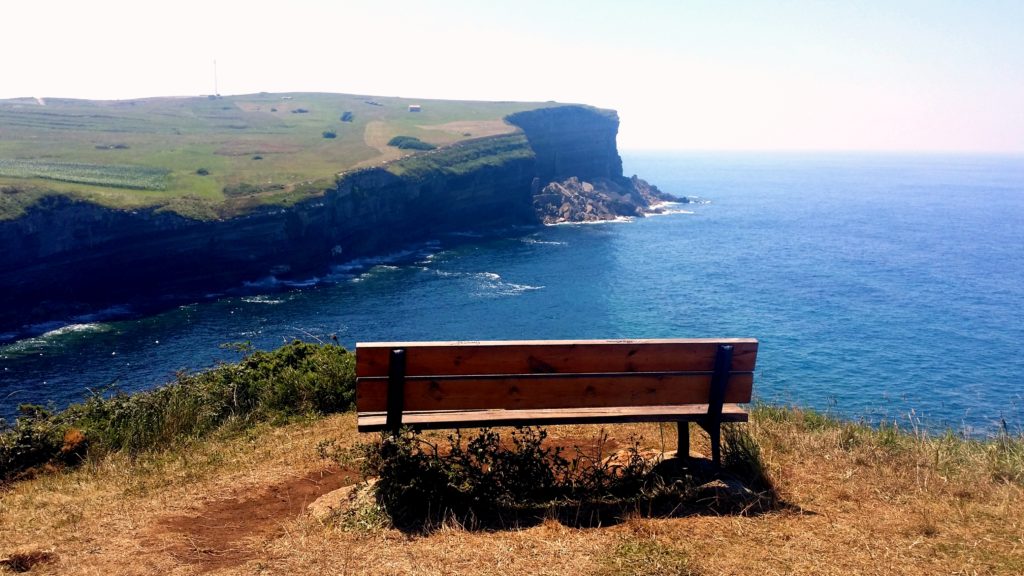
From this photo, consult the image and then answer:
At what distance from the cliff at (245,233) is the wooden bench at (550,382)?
152 ft

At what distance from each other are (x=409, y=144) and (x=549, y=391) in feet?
272

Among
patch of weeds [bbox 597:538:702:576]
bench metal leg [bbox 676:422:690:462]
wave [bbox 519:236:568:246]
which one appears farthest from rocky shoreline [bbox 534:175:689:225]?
patch of weeds [bbox 597:538:702:576]

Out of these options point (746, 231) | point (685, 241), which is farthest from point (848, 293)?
point (746, 231)

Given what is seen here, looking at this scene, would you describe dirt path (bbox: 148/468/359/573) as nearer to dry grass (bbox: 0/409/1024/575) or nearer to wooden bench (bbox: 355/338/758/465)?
dry grass (bbox: 0/409/1024/575)

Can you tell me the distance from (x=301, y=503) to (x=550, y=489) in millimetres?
2459

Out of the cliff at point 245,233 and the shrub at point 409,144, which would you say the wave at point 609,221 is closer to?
the cliff at point 245,233

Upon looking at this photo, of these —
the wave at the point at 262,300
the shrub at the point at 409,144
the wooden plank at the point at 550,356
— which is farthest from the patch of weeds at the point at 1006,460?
the shrub at the point at 409,144

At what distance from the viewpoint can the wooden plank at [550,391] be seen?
5941mm

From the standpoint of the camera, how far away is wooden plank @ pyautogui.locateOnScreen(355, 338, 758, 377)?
582cm

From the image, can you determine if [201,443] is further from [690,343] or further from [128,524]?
[690,343]

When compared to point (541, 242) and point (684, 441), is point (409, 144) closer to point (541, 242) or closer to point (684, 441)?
point (541, 242)

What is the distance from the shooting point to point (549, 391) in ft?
→ 20.3

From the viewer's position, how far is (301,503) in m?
6.53

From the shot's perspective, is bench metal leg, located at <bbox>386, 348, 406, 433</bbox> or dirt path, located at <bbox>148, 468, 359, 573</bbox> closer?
dirt path, located at <bbox>148, 468, 359, 573</bbox>
